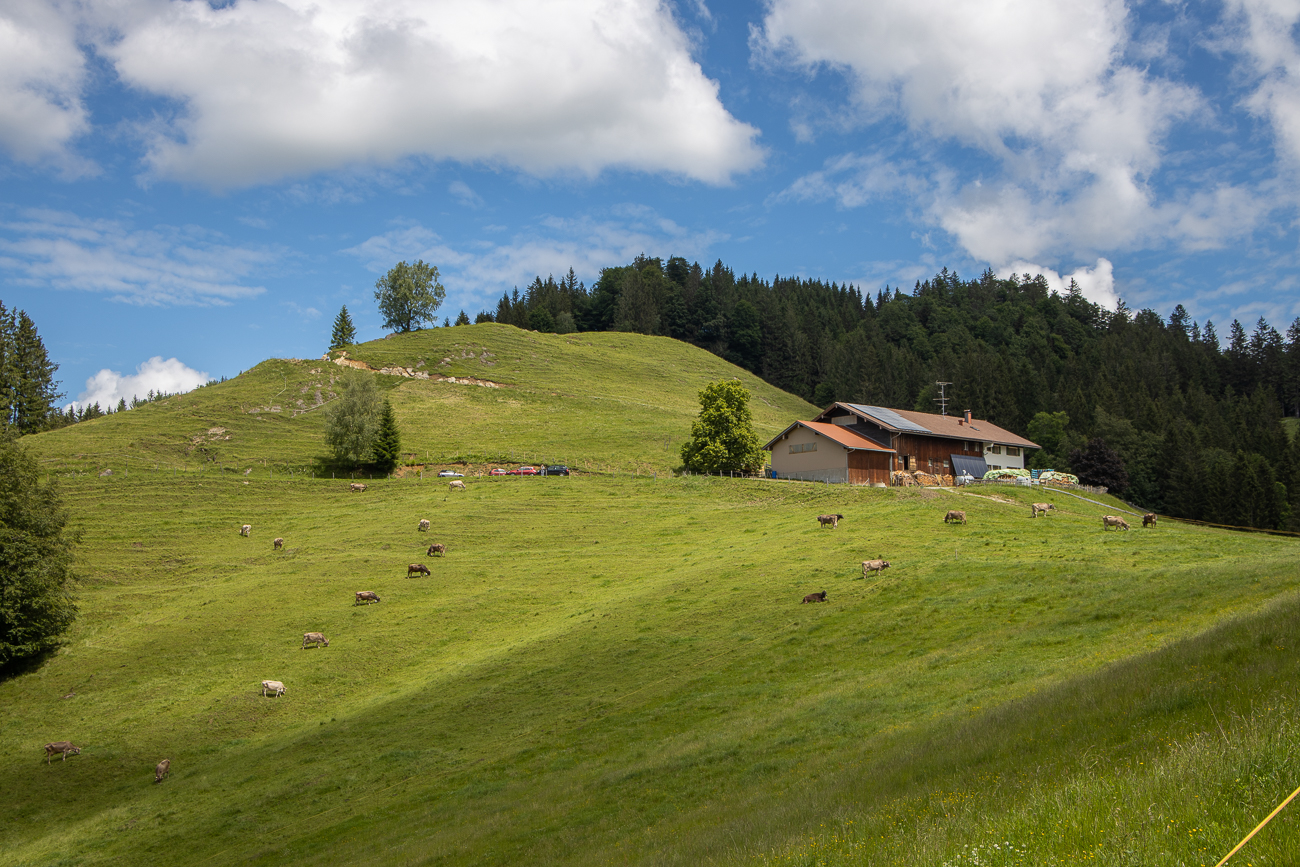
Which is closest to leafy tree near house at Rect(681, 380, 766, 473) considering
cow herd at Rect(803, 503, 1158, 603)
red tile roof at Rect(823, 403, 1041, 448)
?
red tile roof at Rect(823, 403, 1041, 448)

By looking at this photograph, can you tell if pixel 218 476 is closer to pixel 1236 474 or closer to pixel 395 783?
pixel 395 783

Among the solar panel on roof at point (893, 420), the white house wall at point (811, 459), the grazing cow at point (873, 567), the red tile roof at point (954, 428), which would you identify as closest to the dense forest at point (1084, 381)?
the red tile roof at point (954, 428)

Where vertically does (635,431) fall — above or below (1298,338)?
below

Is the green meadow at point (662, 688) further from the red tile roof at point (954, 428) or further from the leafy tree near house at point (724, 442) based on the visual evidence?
the red tile roof at point (954, 428)

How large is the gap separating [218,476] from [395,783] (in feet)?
184

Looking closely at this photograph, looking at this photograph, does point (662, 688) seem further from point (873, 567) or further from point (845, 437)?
point (845, 437)

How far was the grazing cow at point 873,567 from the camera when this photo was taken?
35000 millimetres

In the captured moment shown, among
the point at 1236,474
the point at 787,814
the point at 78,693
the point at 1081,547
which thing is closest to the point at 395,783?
the point at 787,814

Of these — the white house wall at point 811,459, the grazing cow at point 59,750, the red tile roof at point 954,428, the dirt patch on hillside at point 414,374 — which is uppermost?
A: the dirt patch on hillside at point 414,374

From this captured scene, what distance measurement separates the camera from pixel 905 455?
75.9m

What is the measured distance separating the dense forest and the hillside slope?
25.2m

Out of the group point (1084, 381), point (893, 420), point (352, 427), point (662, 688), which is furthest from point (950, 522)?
point (1084, 381)

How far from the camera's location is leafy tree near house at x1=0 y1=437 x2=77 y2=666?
37562 mm

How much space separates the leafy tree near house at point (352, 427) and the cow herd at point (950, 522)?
49.2 m
